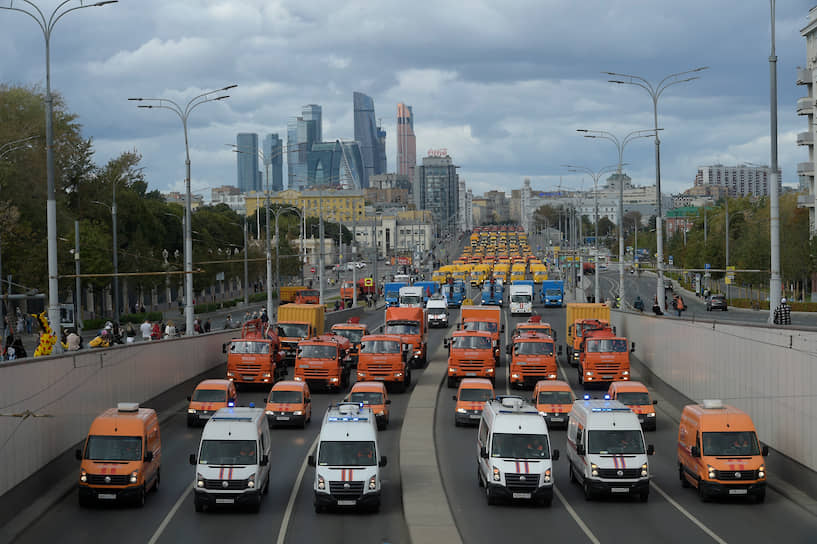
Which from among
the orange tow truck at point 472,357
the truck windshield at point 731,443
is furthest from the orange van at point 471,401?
the truck windshield at point 731,443

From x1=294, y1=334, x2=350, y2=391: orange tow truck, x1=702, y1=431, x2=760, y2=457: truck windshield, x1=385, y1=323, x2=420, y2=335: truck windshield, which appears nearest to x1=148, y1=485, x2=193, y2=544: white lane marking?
x1=702, y1=431, x2=760, y2=457: truck windshield

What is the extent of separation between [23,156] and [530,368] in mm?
45683

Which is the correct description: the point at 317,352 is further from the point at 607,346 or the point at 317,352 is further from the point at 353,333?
the point at 607,346

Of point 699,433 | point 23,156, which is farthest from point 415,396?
point 23,156

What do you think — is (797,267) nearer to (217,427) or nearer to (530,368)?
(530,368)

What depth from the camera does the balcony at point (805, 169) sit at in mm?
95125

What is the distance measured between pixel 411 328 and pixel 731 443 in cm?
2691

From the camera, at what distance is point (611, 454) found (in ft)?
74.0

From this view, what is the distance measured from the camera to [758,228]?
312ft

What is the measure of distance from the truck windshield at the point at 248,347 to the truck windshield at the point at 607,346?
1323cm

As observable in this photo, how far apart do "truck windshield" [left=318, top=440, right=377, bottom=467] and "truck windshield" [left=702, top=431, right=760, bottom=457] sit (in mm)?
7734

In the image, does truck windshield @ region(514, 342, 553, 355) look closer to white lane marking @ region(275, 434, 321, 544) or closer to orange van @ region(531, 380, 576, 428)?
orange van @ region(531, 380, 576, 428)

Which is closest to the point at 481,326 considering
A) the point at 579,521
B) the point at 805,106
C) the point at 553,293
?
the point at 579,521

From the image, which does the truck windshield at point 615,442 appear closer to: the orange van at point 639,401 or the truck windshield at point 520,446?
the truck windshield at point 520,446
